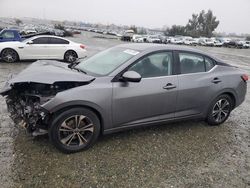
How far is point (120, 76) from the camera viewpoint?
3.72 meters

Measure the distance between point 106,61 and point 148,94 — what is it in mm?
951

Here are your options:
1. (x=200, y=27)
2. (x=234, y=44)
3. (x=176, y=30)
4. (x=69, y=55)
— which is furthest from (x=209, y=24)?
(x=69, y=55)

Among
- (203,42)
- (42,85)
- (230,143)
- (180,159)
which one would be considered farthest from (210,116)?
(203,42)

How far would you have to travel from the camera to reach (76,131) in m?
3.56

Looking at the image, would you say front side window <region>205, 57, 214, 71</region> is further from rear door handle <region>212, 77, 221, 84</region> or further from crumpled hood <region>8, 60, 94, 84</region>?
crumpled hood <region>8, 60, 94, 84</region>

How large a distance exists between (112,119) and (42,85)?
44.9 inches

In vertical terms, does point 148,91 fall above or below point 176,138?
above

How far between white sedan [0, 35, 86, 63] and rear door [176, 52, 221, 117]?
8.88 meters

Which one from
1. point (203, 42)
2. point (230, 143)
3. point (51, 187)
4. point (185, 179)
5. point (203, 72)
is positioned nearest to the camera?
point (51, 187)

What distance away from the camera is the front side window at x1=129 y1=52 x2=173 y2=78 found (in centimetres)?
394

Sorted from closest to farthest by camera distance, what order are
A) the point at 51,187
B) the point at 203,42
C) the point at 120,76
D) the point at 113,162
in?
the point at 51,187 < the point at 113,162 < the point at 120,76 < the point at 203,42

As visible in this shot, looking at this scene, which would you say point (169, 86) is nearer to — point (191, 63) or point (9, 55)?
point (191, 63)

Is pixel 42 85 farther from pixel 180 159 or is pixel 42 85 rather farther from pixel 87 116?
pixel 180 159

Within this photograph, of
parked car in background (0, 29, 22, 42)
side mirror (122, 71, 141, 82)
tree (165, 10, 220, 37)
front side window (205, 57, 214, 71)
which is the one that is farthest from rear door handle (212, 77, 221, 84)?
tree (165, 10, 220, 37)
